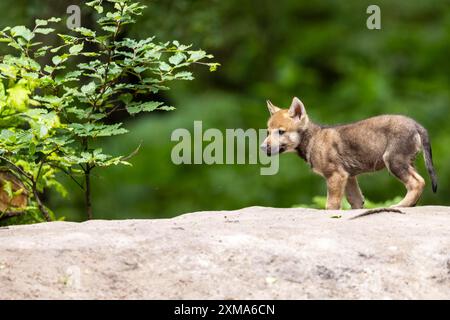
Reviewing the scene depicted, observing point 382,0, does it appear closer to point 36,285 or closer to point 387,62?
point 387,62

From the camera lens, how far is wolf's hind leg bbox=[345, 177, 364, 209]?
757cm

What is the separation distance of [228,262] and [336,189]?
2455 mm

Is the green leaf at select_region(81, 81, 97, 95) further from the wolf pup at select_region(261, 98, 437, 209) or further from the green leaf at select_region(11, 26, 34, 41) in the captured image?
the wolf pup at select_region(261, 98, 437, 209)

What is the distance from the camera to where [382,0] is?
15.8 meters

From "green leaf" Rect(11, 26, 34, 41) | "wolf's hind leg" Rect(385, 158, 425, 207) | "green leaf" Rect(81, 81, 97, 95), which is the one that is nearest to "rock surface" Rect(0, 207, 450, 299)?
"green leaf" Rect(81, 81, 97, 95)

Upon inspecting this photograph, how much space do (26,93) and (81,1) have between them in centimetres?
213

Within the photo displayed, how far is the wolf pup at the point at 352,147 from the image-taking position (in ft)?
22.9

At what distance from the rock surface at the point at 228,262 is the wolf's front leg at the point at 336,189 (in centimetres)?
159

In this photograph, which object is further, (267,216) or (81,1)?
(81,1)

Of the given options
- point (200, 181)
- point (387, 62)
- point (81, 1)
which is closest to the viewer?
point (81, 1)

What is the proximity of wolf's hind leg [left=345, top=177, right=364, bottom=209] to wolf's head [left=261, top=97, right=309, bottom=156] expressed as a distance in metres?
0.53
